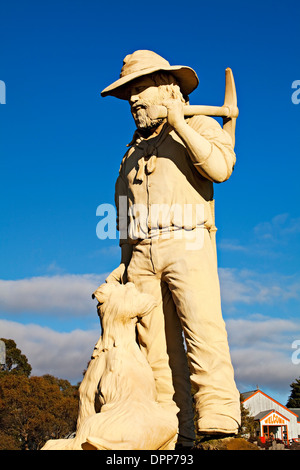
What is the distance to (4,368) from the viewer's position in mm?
25391

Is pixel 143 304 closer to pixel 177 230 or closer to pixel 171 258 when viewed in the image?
pixel 171 258

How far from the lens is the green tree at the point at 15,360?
26.0 meters

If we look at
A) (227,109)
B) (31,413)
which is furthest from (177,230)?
(31,413)

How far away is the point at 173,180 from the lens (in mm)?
4902

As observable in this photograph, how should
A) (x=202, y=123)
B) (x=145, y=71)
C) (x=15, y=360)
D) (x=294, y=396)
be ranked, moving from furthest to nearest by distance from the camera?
(x=294, y=396) → (x=15, y=360) → (x=202, y=123) → (x=145, y=71)

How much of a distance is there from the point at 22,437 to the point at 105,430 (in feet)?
61.5

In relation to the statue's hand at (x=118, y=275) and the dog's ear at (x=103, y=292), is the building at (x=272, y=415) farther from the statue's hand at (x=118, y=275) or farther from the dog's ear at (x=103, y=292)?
the dog's ear at (x=103, y=292)

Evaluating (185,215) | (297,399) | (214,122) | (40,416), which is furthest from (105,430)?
(297,399)

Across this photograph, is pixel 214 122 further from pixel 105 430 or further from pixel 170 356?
pixel 105 430

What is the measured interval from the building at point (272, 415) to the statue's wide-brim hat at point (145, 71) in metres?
18.2

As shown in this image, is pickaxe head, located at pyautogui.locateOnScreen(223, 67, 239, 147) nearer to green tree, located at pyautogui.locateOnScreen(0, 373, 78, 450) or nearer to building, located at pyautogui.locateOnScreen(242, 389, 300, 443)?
green tree, located at pyautogui.locateOnScreen(0, 373, 78, 450)

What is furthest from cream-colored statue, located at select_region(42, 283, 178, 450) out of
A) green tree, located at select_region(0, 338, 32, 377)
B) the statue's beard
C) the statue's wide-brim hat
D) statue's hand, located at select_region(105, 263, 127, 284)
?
green tree, located at select_region(0, 338, 32, 377)

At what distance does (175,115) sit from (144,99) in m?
0.49
